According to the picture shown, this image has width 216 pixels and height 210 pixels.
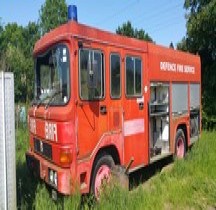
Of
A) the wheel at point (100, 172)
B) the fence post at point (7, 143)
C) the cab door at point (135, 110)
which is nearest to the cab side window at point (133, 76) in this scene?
the cab door at point (135, 110)

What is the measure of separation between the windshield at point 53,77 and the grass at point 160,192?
136 centimetres

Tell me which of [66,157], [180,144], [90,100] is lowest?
[180,144]

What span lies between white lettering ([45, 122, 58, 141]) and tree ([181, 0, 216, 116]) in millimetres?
12458

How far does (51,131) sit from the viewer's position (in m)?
6.45

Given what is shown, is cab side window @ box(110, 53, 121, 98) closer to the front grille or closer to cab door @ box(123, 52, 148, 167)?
cab door @ box(123, 52, 148, 167)

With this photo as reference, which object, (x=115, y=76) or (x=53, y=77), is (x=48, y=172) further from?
(x=115, y=76)

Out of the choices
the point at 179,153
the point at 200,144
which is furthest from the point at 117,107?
the point at 200,144

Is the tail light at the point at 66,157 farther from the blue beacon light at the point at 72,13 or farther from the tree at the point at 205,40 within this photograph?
the tree at the point at 205,40

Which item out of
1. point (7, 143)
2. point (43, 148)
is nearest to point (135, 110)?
point (43, 148)

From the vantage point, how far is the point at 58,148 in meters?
6.18

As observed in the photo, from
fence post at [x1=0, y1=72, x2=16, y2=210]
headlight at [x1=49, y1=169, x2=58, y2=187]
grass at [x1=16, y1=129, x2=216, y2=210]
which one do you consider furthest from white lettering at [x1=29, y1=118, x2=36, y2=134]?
fence post at [x1=0, y1=72, x2=16, y2=210]

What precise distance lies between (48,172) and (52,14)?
148 ft

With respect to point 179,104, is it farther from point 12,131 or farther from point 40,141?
point 12,131

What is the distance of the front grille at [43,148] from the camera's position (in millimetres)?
6536
